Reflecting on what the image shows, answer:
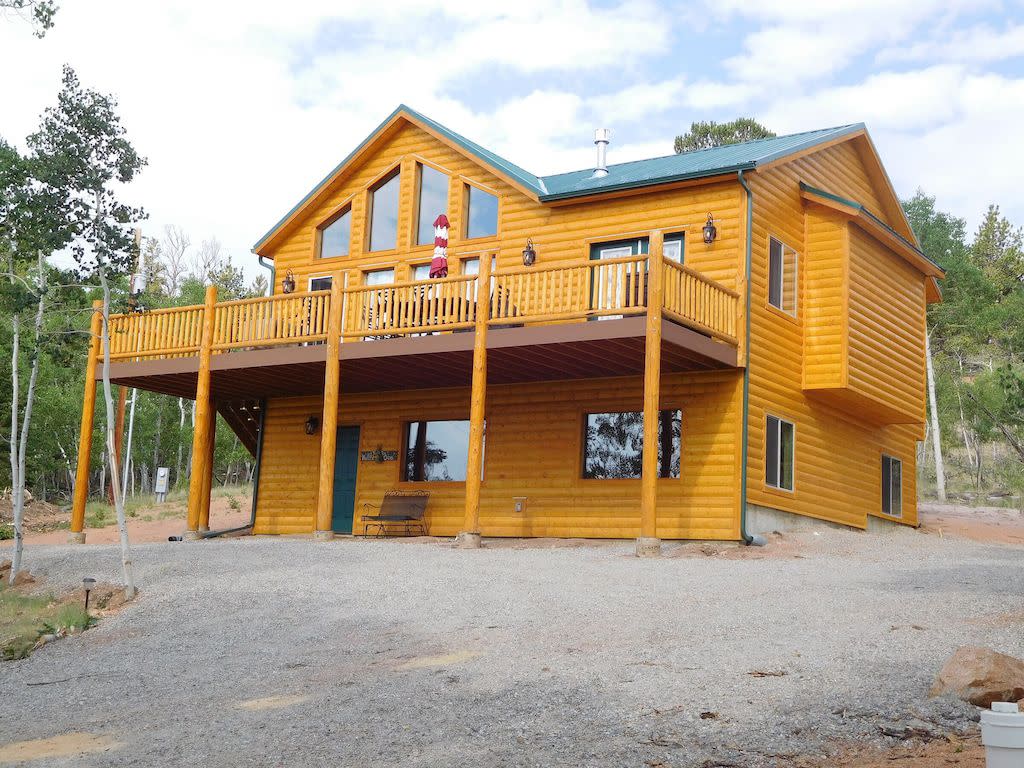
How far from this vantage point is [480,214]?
67.3 feet

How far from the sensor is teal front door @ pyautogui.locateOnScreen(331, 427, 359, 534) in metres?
21.1

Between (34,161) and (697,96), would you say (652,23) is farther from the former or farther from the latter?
(697,96)

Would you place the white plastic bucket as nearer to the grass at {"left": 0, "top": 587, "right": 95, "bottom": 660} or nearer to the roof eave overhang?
Answer: the grass at {"left": 0, "top": 587, "right": 95, "bottom": 660}

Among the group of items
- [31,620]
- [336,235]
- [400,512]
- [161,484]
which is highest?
[336,235]

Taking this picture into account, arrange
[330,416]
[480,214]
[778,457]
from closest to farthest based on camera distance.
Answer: [330,416] → [778,457] → [480,214]

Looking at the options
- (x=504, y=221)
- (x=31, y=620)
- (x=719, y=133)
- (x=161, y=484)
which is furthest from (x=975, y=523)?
(x=161, y=484)

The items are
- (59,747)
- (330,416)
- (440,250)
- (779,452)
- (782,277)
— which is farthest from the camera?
(440,250)

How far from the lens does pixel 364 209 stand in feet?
71.8

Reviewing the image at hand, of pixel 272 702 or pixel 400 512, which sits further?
pixel 400 512

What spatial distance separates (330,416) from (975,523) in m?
15.9

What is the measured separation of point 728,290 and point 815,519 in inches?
188

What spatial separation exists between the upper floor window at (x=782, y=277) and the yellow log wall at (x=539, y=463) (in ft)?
6.73

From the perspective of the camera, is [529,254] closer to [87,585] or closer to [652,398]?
[652,398]

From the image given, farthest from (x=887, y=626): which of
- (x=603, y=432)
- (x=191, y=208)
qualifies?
(x=191, y=208)
